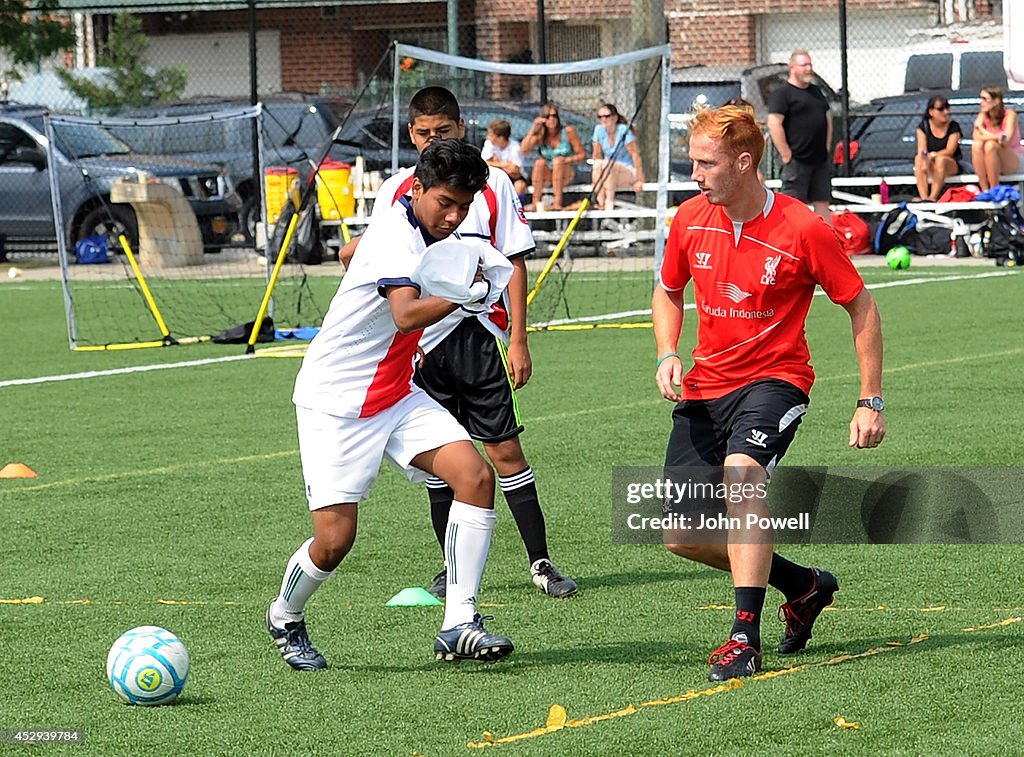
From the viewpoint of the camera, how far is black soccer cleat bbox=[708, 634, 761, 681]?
5.88 metres

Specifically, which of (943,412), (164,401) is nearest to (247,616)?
(943,412)

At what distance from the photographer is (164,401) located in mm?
13445

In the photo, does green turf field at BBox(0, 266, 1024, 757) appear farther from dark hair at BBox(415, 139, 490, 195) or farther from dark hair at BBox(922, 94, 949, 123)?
dark hair at BBox(922, 94, 949, 123)

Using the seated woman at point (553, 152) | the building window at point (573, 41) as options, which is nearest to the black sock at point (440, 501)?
the seated woman at point (553, 152)

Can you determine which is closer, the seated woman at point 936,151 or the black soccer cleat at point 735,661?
the black soccer cleat at point 735,661

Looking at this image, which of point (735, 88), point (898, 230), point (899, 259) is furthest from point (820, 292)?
point (735, 88)

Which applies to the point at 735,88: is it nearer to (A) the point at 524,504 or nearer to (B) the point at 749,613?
(A) the point at 524,504

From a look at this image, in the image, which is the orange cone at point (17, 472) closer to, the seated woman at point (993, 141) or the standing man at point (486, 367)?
the standing man at point (486, 367)

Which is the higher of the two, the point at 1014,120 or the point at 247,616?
the point at 1014,120

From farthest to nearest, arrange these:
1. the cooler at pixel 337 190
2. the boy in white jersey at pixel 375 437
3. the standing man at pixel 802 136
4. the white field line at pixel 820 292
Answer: the cooler at pixel 337 190
the standing man at pixel 802 136
the white field line at pixel 820 292
the boy in white jersey at pixel 375 437

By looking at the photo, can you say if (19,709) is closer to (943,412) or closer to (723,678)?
(723,678)

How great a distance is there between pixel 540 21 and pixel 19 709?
2152cm

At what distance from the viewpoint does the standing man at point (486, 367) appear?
7.43 meters

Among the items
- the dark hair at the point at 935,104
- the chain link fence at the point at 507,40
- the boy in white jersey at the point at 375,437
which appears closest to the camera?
the boy in white jersey at the point at 375,437
